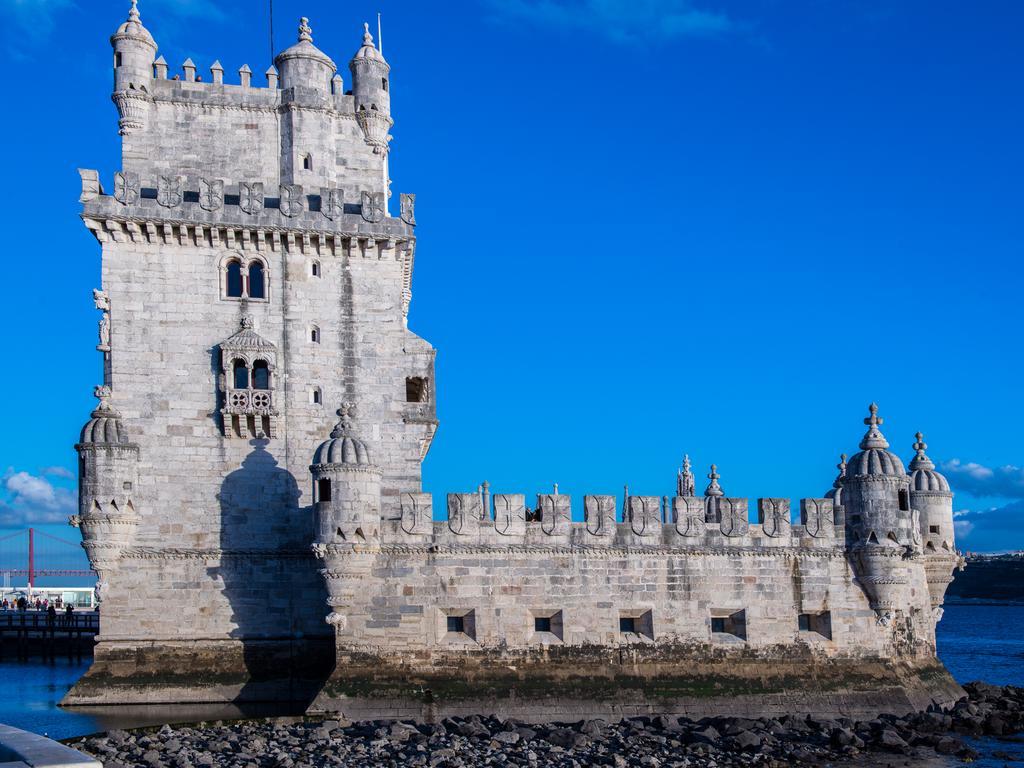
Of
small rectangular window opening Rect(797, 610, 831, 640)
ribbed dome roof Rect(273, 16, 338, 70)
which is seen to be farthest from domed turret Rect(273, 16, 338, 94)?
small rectangular window opening Rect(797, 610, 831, 640)

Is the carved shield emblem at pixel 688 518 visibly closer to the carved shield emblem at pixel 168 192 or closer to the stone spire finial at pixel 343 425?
the stone spire finial at pixel 343 425

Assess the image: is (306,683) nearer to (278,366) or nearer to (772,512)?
(278,366)

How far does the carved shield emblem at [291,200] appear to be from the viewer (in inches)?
1324

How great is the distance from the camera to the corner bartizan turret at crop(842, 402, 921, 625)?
30.0 m

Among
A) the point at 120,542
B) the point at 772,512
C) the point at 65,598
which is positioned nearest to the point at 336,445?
the point at 120,542

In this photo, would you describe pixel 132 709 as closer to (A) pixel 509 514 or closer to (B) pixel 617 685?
(A) pixel 509 514

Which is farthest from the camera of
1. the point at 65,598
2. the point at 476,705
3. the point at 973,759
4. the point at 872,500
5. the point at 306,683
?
the point at 65,598

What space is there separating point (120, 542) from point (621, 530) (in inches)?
546

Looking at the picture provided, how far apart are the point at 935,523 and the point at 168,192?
80.5ft

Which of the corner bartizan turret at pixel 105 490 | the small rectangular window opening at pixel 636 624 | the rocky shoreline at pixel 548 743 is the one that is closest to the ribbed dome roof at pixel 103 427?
the corner bartizan turret at pixel 105 490

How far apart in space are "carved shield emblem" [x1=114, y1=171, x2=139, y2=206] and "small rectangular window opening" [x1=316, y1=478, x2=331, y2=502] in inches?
409

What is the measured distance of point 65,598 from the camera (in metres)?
93.3

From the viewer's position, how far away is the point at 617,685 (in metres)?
28.8

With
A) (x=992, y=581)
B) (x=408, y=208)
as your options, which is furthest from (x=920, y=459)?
(x=992, y=581)
